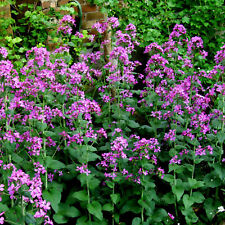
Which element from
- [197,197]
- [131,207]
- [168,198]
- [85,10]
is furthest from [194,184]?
[85,10]

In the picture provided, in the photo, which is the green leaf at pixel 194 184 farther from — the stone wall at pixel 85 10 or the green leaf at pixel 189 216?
the stone wall at pixel 85 10

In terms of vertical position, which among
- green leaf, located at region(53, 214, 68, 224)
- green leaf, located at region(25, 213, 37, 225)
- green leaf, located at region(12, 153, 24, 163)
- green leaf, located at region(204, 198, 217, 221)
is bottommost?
green leaf, located at region(204, 198, 217, 221)

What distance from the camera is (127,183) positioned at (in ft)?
8.53

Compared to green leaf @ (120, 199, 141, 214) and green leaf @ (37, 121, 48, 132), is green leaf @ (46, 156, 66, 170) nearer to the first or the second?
green leaf @ (37, 121, 48, 132)

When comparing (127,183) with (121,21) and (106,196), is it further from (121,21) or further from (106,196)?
(121,21)

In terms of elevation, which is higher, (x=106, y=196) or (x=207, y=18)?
(x=207, y=18)

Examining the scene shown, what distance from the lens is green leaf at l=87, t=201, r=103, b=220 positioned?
2.38 metres

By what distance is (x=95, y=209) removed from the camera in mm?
2422

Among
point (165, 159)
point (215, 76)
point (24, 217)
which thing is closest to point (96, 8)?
point (215, 76)

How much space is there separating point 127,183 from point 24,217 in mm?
862

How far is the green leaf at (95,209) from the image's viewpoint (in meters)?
2.38

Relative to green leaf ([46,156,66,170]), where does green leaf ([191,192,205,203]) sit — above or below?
below

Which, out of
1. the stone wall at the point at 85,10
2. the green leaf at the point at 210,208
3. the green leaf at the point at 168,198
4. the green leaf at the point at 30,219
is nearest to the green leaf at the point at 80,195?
the green leaf at the point at 30,219

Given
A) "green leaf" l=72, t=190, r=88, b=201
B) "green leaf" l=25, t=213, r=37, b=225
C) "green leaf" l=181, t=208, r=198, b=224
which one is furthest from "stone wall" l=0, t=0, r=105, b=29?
"green leaf" l=25, t=213, r=37, b=225
